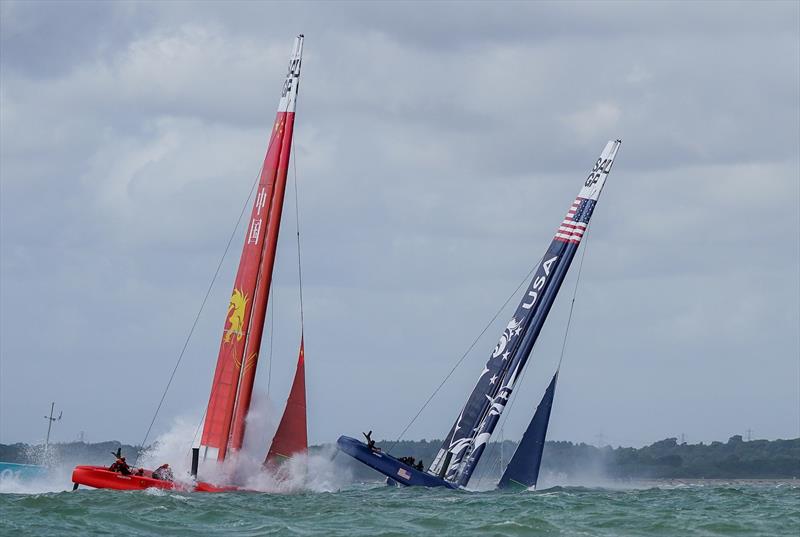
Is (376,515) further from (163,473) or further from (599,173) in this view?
(599,173)

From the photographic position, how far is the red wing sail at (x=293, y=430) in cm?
3706

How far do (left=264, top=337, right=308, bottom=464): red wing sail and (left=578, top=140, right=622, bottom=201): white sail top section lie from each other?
10330mm

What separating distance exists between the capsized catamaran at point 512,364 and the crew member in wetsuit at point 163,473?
850 centimetres

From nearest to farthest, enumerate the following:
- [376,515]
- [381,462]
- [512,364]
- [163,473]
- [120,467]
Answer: [376,515], [120,467], [163,473], [381,462], [512,364]

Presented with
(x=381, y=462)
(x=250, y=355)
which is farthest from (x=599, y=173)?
(x=250, y=355)

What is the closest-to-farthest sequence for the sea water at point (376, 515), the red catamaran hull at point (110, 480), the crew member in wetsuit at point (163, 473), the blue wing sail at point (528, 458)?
1. the sea water at point (376, 515)
2. the red catamaran hull at point (110, 480)
3. the crew member in wetsuit at point (163, 473)
4. the blue wing sail at point (528, 458)

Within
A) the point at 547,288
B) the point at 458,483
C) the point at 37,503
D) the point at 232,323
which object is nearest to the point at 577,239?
the point at 547,288

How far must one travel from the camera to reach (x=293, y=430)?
122 feet

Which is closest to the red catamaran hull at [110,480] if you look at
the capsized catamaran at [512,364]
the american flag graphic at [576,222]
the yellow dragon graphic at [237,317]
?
the yellow dragon graphic at [237,317]

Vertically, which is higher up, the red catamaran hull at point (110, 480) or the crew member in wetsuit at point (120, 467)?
the crew member in wetsuit at point (120, 467)

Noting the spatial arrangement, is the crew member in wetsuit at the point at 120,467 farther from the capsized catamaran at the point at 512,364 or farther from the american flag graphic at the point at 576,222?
the american flag graphic at the point at 576,222

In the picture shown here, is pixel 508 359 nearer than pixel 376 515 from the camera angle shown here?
No

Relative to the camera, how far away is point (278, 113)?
127 feet

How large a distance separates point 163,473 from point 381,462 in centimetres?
665
